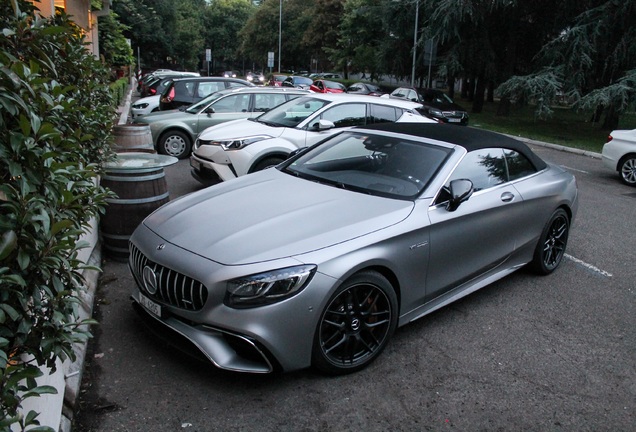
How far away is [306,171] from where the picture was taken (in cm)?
511

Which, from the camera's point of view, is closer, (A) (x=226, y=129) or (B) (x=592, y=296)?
(B) (x=592, y=296)

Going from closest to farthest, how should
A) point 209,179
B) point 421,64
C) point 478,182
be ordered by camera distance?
point 478,182, point 209,179, point 421,64

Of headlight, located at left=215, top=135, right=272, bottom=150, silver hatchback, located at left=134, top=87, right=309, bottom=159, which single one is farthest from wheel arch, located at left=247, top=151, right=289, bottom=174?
silver hatchback, located at left=134, top=87, right=309, bottom=159

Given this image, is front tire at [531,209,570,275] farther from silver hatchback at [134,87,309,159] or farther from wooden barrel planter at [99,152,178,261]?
silver hatchback at [134,87,309,159]

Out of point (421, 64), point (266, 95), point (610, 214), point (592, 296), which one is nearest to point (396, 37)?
point (421, 64)

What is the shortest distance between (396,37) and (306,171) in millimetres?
29609

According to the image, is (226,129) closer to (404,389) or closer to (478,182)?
(478,182)

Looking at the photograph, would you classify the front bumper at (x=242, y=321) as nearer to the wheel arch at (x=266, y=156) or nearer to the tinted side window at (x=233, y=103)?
the wheel arch at (x=266, y=156)

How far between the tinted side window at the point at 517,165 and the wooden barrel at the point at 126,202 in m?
3.60

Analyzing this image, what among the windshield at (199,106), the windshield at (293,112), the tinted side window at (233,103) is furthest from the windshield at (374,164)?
the windshield at (199,106)

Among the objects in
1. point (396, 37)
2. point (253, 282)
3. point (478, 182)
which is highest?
point (396, 37)

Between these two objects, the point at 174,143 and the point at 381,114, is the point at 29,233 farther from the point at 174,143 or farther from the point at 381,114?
the point at 174,143

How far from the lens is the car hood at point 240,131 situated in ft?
28.6

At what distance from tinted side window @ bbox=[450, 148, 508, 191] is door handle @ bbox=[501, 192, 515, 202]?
0.42ft
